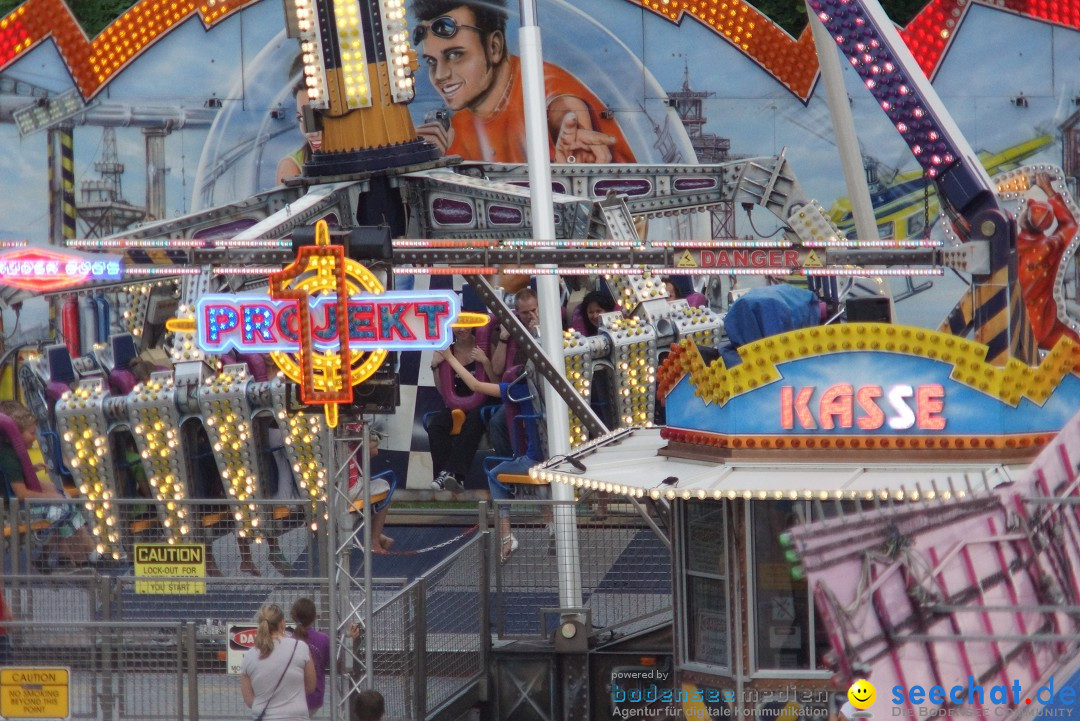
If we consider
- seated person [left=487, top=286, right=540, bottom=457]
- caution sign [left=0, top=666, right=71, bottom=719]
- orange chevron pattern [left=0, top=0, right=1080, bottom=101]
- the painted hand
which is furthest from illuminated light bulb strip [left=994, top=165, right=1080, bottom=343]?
caution sign [left=0, top=666, right=71, bottom=719]

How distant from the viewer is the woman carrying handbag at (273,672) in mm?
9289

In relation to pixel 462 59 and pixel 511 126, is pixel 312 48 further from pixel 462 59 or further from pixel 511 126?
pixel 511 126

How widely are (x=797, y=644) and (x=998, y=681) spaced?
57.2 inches

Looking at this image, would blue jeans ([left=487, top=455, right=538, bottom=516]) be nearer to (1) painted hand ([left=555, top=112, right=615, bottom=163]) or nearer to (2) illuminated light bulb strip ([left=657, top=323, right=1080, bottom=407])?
(1) painted hand ([left=555, top=112, right=615, bottom=163])

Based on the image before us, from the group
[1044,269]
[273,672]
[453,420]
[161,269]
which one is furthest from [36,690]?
[1044,269]

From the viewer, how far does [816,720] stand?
941 cm

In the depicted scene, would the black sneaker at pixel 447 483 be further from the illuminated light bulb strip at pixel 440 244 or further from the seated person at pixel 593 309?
the illuminated light bulb strip at pixel 440 244

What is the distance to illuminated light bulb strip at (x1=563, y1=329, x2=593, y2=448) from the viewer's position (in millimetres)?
15617

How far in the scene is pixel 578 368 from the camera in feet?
51.4

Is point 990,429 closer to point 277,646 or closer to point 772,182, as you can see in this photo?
point 277,646

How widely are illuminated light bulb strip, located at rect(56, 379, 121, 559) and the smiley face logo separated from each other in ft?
33.4

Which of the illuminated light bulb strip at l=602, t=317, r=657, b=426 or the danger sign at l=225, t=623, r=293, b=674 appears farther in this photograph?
the illuminated light bulb strip at l=602, t=317, r=657, b=426

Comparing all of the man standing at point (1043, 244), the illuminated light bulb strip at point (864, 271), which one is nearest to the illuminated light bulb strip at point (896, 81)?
the illuminated light bulb strip at point (864, 271)

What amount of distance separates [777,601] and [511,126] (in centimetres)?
992
